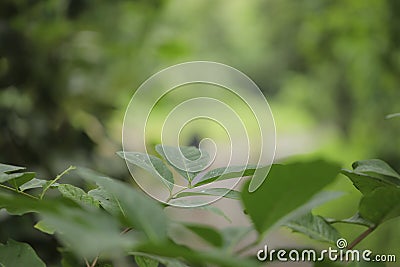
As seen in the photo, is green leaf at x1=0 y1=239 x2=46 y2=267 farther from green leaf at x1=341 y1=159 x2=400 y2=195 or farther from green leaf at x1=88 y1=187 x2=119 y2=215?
green leaf at x1=341 y1=159 x2=400 y2=195

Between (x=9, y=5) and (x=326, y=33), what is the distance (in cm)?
224

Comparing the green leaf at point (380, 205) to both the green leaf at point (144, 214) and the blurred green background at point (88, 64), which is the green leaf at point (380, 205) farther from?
the green leaf at point (144, 214)

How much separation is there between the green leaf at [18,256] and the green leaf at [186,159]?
75 millimetres

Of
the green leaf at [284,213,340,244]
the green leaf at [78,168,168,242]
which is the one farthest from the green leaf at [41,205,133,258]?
the green leaf at [284,213,340,244]

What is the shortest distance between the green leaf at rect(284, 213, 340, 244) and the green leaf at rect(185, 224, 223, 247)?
0.32 feet

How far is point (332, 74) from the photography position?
4277mm

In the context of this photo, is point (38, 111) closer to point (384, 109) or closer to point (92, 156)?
point (92, 156)

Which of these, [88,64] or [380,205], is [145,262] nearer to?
[380,205]

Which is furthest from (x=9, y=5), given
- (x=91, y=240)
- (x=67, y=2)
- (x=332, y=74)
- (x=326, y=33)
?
(x=332, y=74)

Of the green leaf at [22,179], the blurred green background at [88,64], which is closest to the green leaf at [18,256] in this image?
the green leaf at [22,179]

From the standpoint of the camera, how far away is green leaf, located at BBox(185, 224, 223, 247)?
19cm

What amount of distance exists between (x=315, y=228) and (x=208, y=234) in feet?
0.37

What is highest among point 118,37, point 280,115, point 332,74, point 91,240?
point 91,240

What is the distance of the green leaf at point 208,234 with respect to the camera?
0.19 m
